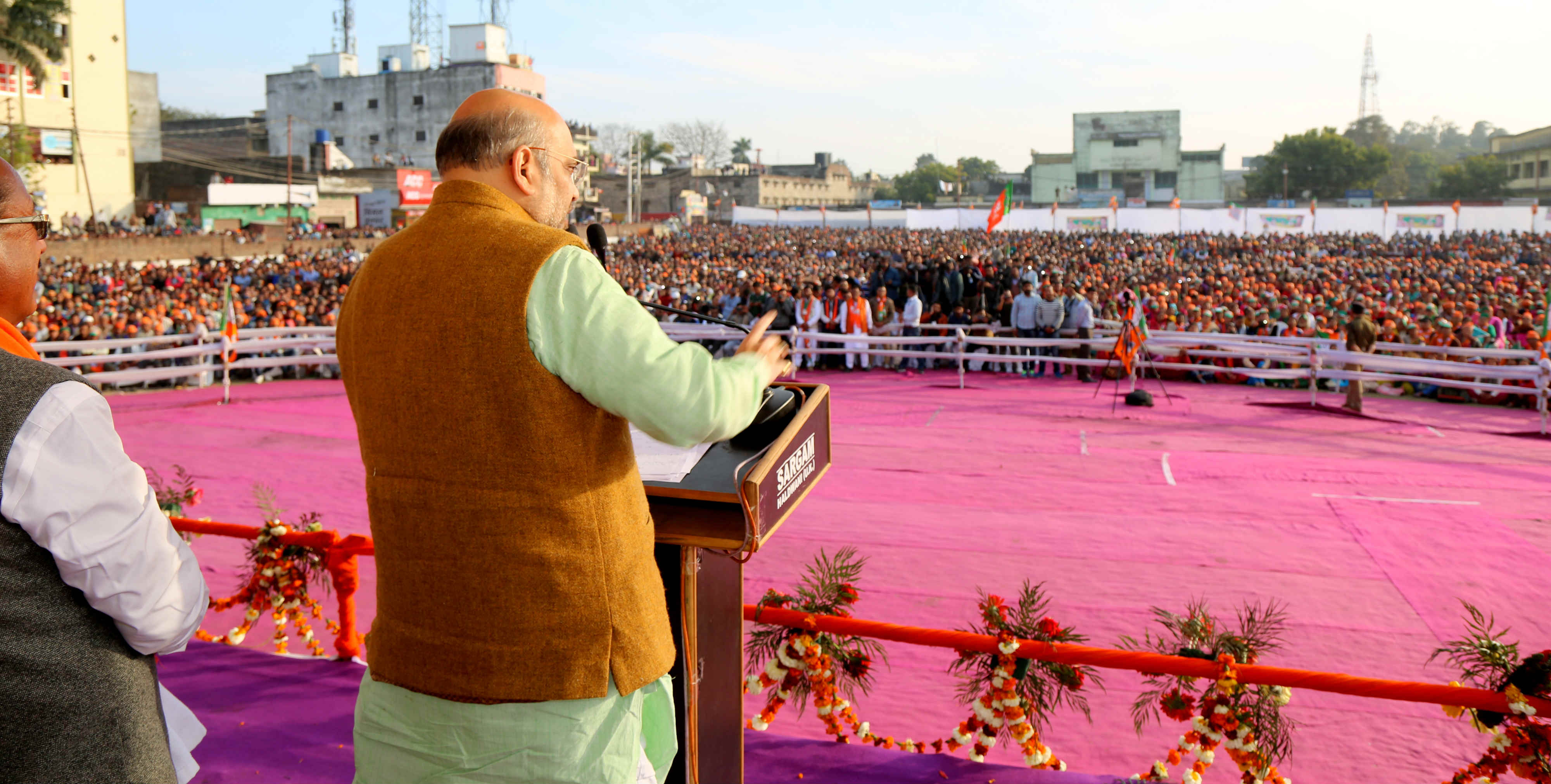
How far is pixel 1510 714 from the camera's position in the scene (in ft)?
10.1

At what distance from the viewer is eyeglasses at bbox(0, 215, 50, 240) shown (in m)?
1.80

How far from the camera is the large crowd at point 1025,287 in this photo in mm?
15125

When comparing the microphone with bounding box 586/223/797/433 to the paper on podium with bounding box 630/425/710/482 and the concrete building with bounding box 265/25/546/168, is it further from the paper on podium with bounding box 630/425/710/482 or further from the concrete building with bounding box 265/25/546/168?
the concrete building with bounding box 265/25/546/168

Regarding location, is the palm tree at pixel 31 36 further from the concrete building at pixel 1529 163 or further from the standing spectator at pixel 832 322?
the concrete building at pixel 1529 163

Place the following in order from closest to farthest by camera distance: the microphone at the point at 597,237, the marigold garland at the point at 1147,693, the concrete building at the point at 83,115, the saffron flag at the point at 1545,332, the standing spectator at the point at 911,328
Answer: the microphone at the point at 597,237 → the marigold garland at the point at 1147,693 → the saffron flag at the point at 1545,332 → the standing spectator at the point at 911,328 → the concrete building at the point at 83,115

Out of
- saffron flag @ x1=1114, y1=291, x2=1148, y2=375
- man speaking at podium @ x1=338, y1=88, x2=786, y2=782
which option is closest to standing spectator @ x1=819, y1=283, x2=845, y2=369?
saffron flag @ x1=1114, y1=291, x2=1148, y2=375

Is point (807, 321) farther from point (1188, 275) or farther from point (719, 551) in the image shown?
point (719, 551)

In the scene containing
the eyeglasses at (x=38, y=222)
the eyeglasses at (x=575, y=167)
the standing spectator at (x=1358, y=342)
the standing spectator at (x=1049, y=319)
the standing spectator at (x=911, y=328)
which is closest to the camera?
the eyeglasses at (x=38, y=222)

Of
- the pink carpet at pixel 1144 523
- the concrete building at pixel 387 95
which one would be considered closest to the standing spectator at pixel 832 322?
the pink carpet at pixel 1144 523

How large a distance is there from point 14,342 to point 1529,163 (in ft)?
314

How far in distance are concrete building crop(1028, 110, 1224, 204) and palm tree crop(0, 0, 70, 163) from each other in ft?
216

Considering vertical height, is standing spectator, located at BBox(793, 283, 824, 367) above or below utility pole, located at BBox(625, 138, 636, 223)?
below

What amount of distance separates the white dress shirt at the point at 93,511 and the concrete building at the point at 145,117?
203ft

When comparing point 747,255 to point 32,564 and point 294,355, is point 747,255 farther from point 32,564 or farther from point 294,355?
point 32,564
